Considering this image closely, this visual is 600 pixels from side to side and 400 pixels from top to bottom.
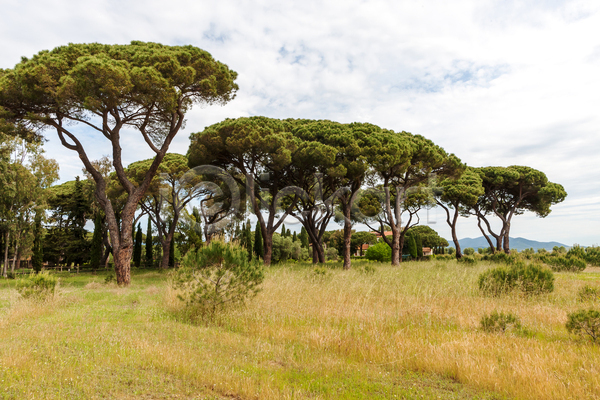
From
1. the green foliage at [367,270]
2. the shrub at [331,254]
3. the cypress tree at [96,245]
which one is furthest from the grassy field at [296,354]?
the shrub at [331,254]

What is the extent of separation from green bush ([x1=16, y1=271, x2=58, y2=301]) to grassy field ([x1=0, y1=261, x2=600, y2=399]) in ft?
1.92

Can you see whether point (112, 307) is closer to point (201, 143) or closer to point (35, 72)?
point (35, 72)

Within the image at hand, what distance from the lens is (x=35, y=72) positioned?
41.0 feet

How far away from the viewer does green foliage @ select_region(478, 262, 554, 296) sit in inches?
354

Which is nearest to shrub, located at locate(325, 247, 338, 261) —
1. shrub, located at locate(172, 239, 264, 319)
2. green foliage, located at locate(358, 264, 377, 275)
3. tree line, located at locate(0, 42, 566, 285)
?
tree line, located at locate(0, 42, 566, 285)

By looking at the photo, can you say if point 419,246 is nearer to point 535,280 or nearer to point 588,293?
point 535,280

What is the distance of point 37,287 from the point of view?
851cm

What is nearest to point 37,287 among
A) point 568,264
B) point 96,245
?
point 568,264

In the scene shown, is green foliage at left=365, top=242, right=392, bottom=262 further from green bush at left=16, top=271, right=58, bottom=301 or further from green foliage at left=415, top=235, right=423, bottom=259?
green bush at left=16, top=271, right=58, bottom=301

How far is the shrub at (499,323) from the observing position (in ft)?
18.5

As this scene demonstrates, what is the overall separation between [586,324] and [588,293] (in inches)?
159

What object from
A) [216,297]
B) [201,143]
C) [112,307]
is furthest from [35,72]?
[216,297]

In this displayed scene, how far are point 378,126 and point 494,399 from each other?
18.7m

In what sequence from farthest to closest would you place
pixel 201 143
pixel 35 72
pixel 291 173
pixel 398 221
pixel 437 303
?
1. pixel 398 221
2. pixel 291 173
3. pixel 201 143
4. pixel 35 72
5. pixel 437 303
